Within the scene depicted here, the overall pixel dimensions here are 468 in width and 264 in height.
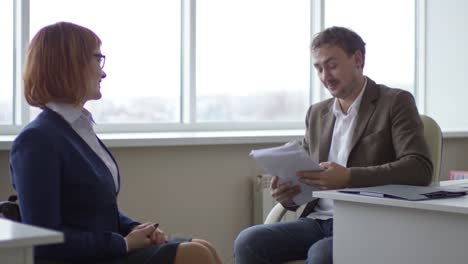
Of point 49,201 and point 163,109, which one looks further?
point 163,109

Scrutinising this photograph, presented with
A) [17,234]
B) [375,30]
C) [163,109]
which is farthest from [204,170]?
[17,234]

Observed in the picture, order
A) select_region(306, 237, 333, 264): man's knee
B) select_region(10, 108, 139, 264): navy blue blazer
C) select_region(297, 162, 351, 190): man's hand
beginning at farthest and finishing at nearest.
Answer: select_region(297, 162, 351, 190): man's hand, select_region(306, 237, 333, 264): man's knee, select_region(10, 108, 139, 264): navy blue blazer

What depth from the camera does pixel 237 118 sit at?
14.7 feet

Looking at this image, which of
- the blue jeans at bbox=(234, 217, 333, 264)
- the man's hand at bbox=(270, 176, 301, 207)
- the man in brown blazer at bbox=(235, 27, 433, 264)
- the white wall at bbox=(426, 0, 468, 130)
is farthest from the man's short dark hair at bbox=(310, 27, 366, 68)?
the white wall at bbox=(426, 0, 468, 130)

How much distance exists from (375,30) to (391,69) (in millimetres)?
295

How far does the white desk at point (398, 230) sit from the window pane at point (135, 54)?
69.5 inches

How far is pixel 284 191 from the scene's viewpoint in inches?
112

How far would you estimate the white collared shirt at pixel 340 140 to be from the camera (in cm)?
289

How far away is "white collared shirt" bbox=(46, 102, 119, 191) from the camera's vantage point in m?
2.14

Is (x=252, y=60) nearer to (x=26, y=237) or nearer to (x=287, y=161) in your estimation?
(x=287, y=161)

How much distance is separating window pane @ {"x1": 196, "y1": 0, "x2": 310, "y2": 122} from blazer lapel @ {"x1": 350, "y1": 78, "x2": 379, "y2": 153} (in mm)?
1525

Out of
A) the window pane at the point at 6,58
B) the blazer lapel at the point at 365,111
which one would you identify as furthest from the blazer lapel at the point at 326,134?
the window pane at the point at 6,58

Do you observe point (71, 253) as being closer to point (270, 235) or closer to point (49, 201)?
point (49, 201)

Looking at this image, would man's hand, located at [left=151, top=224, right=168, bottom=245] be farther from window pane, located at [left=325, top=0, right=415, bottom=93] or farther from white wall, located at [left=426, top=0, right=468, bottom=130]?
white wall, located at [left=426, top=0, right=468, bottom=130]
